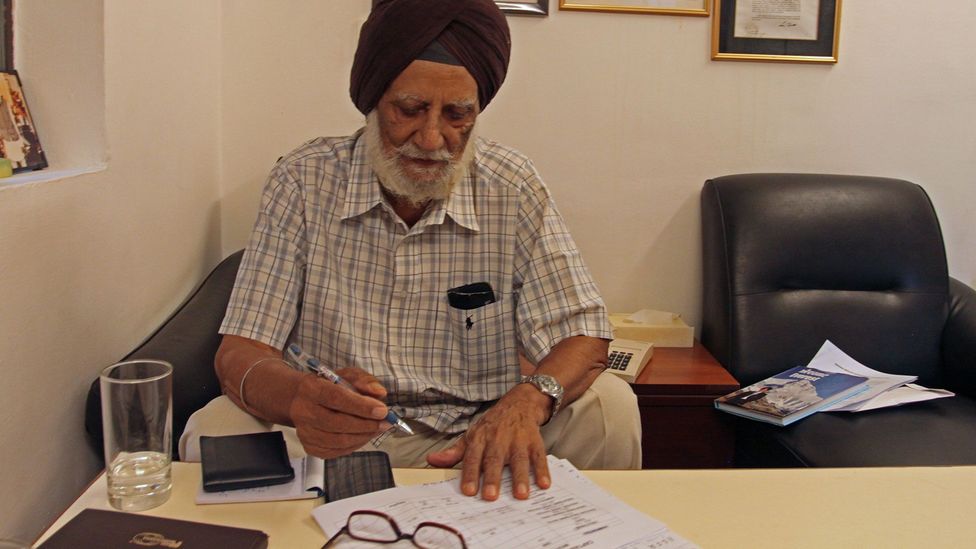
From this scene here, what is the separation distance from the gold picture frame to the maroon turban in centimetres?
100

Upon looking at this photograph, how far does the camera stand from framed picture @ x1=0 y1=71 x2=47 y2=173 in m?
1.61

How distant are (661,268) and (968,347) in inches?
36.4

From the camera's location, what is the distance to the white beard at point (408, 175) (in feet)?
6.01

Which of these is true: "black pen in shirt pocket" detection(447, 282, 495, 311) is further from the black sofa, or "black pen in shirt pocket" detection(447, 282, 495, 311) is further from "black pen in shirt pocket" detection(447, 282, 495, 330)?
the black sofa

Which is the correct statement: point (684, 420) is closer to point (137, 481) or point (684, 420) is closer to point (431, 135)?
point (431, 135)

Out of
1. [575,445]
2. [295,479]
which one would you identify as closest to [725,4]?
[575,445]

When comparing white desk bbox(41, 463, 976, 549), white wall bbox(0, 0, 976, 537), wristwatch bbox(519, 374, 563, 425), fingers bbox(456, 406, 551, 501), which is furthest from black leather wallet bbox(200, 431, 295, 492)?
white wall bbox(0, 0, 976, 537)

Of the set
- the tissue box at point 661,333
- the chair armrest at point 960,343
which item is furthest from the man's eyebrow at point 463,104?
the chair armrest at point 960,343

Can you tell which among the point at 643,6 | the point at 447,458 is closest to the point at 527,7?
the point at 643,6

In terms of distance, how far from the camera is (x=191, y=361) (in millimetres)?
1869

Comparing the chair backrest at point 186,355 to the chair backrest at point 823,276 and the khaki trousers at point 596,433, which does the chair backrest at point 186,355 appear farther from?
the chair backrest at point 823,276

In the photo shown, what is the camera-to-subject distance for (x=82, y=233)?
5.41ft

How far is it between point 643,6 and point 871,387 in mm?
1315

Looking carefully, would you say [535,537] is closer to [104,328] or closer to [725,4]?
[104,328]
